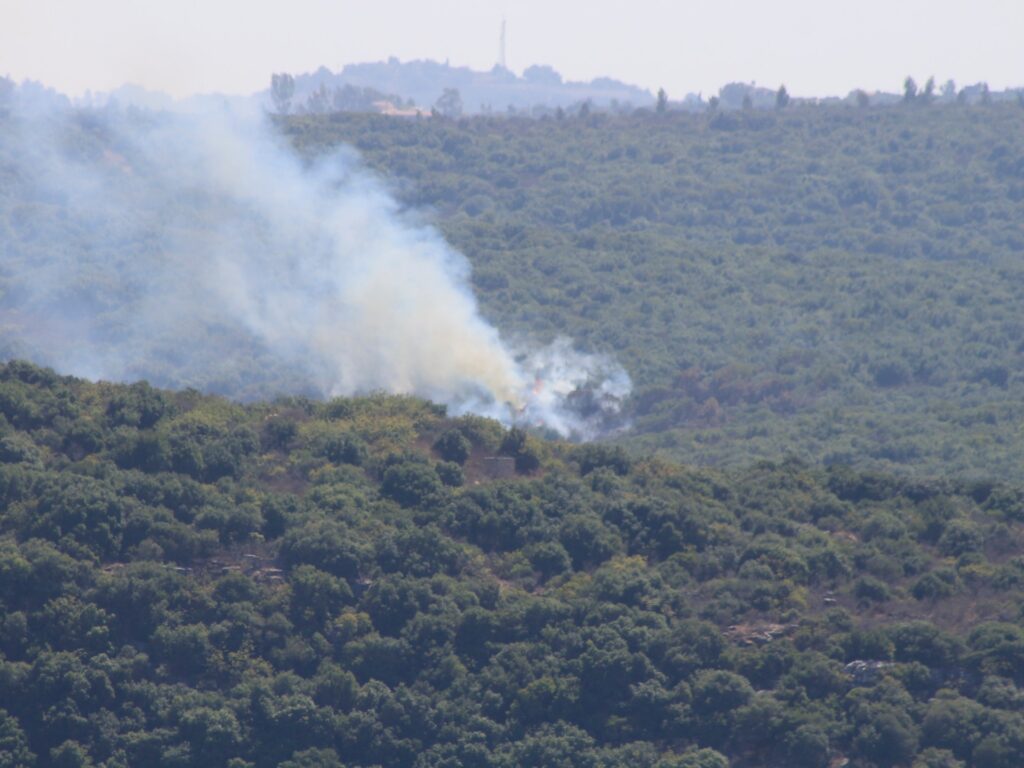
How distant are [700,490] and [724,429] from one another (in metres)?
41.3

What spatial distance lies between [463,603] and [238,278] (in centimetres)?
7364

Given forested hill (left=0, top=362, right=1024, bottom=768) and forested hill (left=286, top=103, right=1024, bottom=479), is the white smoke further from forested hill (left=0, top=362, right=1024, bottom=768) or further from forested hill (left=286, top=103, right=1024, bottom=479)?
forested hill (left=0, top=362, right=1024, bottom=768)

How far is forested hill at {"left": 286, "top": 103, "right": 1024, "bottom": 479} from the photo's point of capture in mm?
103625

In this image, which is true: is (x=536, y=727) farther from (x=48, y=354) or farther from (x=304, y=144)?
(x=304, y=144)

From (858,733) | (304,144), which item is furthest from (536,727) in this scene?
(304,144)

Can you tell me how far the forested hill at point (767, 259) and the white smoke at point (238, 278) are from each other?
5.97 metres

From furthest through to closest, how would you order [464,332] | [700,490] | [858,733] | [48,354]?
1. [48,354]
2. [464,332]
3. [700,490]
4. [858,733]

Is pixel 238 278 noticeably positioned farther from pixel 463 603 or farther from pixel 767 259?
pixel 463 603

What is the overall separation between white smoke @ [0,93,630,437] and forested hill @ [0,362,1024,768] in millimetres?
32437

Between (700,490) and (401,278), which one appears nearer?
(700,490)

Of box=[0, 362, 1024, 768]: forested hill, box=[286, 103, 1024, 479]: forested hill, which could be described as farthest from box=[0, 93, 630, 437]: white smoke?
box=[0, 362, 1024, 768]: forested hill

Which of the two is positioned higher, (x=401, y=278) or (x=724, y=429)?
(x=401, y=278)

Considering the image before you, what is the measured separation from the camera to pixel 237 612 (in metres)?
51.3

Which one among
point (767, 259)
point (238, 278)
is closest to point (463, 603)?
point (238, 278)
